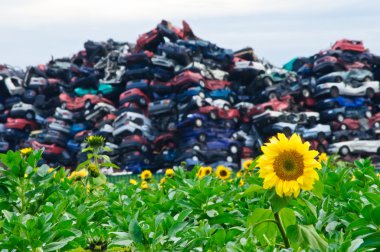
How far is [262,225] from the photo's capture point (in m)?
1.93

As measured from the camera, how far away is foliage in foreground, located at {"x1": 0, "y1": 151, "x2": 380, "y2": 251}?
167 centimetres

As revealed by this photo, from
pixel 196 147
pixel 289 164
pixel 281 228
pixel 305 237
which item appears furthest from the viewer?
pixel 196 147

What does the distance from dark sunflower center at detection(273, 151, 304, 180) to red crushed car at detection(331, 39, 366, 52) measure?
17.2 meters

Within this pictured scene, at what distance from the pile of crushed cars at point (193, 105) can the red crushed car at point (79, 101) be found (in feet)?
0.10

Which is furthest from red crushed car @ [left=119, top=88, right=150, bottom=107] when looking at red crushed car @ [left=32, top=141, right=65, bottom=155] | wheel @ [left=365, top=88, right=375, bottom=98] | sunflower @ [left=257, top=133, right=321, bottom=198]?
sunflower @ [left=257, top=133, right=321, bottom=198]

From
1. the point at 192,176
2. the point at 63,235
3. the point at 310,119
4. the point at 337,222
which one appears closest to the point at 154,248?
the point at 63,235

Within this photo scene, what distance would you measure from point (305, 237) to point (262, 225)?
0.21 m

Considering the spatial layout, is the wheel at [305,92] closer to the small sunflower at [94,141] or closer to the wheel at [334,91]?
the wheel at [334,91]

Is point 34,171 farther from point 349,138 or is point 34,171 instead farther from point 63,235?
point 349,138

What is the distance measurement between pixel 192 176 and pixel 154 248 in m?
2.05

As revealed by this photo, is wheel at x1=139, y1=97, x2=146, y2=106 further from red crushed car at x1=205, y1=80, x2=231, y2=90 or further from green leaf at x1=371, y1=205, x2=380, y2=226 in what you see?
green leaf at x1=371, y1=205, x2=380, y2=226

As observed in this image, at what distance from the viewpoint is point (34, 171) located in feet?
8.35

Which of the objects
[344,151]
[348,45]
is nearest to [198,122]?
[344,151]

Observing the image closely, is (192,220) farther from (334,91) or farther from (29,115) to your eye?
(29,115)
